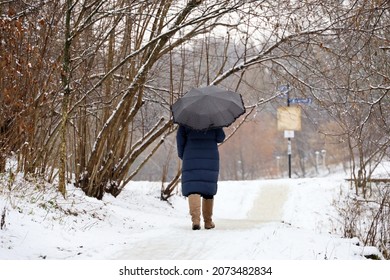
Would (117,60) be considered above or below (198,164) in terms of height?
above

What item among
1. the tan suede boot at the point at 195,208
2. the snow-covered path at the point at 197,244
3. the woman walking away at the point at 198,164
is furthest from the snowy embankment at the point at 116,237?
the woman walking away at the point at 198,164

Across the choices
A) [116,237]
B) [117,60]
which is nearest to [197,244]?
[116,237]

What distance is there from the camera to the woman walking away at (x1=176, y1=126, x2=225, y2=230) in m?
7.35

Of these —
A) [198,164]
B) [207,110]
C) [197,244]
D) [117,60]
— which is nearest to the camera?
[197,244]

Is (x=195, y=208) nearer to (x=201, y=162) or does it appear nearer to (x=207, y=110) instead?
Answer: (x=201, y=162)

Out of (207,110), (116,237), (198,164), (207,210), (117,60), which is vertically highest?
(117,60)

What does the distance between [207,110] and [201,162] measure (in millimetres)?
666

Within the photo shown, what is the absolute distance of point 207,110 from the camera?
23.6 feet

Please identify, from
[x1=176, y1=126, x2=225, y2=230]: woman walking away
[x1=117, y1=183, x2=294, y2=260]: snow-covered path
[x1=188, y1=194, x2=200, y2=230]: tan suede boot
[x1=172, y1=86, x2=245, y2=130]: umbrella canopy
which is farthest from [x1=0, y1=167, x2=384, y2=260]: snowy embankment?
[x1=172, y1=86, x2=245, y2=130]: umbrella canopy

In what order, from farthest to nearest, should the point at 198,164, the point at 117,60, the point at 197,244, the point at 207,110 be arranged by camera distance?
the point at 117,60 < the point at 198,164 < the point at 207,110 < the point at 197,244

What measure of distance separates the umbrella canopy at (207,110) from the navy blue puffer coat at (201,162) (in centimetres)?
22

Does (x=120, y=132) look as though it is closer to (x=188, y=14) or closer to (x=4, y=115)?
(x=188, y=14)

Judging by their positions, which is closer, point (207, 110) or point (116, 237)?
point (116, 237)

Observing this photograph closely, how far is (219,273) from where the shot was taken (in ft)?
15.6
